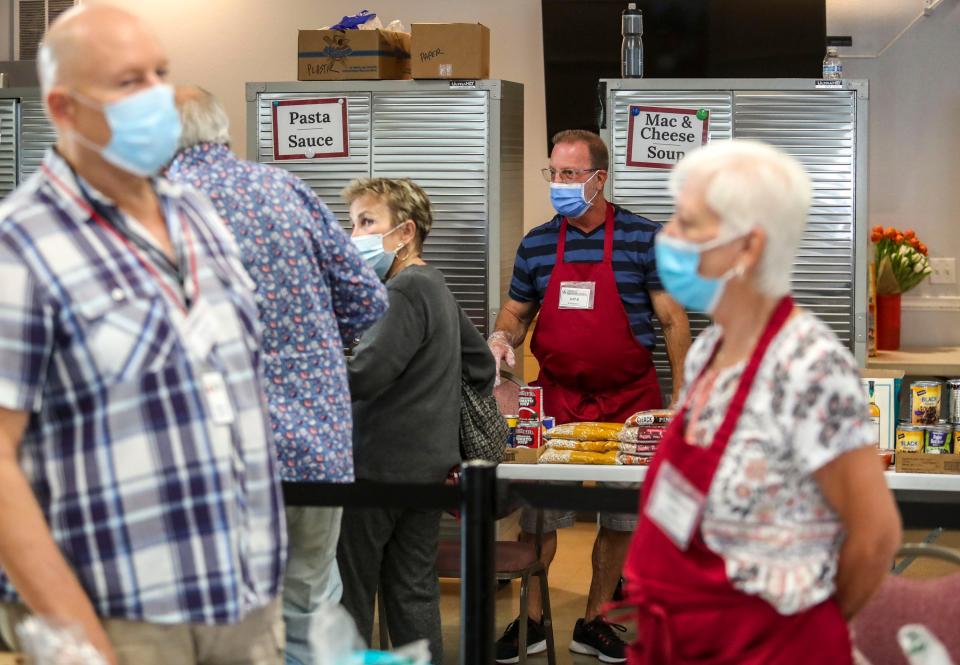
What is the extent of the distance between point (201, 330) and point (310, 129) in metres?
3.93

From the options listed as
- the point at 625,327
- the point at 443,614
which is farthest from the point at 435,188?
the point at 443,614

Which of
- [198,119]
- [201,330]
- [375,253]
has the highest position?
[198,119]

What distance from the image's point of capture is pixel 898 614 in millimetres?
2404

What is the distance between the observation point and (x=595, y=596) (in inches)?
190

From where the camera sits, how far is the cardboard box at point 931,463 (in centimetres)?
416

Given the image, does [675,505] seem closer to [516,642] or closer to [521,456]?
[521,456]

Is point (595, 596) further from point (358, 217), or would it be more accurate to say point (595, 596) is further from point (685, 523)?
point (685, 523)

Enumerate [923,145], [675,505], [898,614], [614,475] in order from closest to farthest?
[675,505] < [898,614] < [614,475] < [923,145]

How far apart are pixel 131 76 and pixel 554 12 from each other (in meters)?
5.98

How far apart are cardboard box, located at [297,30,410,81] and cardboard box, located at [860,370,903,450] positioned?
8.28 ft

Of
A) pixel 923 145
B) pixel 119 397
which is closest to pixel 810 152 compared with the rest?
pixel 923 145

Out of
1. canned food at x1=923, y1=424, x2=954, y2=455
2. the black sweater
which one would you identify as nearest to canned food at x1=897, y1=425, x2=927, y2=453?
canned food at x1=923, y1=424, x2=954, y2=455

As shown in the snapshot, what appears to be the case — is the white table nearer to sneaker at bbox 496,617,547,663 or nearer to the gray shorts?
the gray shorts

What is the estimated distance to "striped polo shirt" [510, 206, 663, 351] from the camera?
15.6 feet
